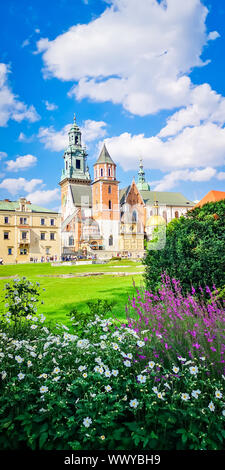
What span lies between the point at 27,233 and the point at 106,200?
20888 millimetres

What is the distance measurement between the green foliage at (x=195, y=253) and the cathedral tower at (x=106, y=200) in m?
50.2

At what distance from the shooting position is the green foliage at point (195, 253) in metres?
7.92

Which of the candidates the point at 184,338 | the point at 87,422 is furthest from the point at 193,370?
A: the point at 87,422

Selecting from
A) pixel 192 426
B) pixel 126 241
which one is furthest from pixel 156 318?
pixel 126 241

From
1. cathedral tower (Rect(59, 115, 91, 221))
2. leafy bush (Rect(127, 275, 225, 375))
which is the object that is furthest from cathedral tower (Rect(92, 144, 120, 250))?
leafy bush (Rect(127, 275, 225, 375))

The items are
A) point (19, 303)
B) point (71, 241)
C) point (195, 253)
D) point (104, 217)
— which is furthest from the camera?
point (104, 217)

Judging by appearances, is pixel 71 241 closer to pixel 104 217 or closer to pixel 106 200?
pixel 104 217

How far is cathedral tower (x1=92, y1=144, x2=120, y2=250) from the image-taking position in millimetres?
60875

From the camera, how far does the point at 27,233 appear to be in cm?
4828

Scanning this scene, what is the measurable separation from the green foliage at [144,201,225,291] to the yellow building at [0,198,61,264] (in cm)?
4005

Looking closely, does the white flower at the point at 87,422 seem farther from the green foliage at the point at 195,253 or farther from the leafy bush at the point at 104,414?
the green foliage at the point at 195,253

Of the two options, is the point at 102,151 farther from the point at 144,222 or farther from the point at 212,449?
the point at 212,449

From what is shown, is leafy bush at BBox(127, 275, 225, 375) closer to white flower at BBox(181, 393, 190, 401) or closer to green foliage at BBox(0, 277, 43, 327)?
white flower at BBox(181, 393, 190, 401)
